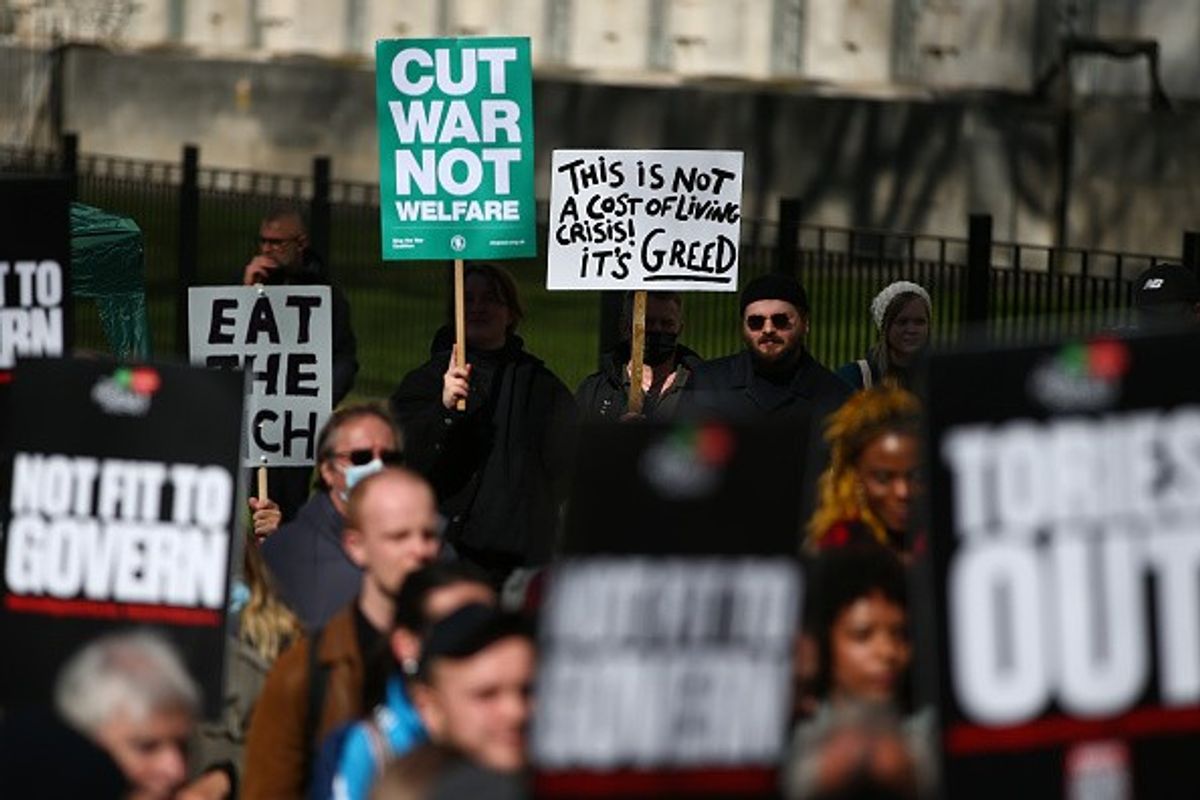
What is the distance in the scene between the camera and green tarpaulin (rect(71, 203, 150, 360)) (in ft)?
48.1

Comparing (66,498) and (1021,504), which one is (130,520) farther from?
(1021,504)

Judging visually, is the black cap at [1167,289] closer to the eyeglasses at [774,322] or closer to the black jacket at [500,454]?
the eyeglasses at [774,322]

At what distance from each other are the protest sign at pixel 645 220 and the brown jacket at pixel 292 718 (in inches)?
223

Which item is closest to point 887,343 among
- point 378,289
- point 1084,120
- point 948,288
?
point 948,288

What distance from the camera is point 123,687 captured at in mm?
7047

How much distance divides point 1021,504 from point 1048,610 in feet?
0.60

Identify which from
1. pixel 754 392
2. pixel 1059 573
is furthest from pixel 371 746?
pixel 754 392

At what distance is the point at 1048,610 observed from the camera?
251 inches

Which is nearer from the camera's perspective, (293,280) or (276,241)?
(293,280)

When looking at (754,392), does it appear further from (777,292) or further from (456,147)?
(456,147)

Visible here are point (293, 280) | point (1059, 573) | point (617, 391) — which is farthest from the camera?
point (293, 280)

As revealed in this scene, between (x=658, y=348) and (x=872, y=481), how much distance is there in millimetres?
4350

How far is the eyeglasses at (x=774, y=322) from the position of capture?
12.5 m

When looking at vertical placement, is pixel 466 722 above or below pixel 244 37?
below
